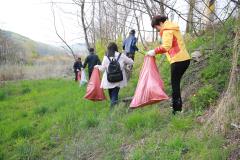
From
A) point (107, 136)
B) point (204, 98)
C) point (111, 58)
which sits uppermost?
point (111, 58)

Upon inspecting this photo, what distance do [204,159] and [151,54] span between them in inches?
85.6

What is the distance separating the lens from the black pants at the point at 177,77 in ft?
20.2

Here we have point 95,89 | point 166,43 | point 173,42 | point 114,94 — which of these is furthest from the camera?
point 95,89

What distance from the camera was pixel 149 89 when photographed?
20.0ft

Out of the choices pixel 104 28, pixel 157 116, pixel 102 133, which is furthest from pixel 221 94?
pixel 104 28

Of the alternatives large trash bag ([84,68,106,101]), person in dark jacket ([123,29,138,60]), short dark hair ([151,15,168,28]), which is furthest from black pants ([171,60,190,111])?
person in dark jacket ([123,29,138,60])

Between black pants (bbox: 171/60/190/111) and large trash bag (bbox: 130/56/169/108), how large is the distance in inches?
9.9

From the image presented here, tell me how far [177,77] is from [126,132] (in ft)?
→ 4.19

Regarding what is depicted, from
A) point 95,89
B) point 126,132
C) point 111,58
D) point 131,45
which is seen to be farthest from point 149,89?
point 131,45

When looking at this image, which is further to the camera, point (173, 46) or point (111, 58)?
point (111, 58)

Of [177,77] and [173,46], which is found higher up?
[173,46]

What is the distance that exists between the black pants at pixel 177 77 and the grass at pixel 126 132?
8.1 inches

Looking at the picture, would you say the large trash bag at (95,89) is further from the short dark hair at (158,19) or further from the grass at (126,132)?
the short dark hair at (158,19)

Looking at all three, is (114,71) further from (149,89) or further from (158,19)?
(158,19)
